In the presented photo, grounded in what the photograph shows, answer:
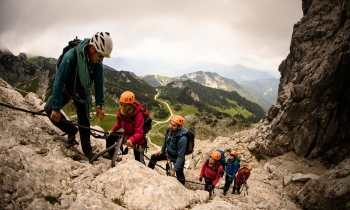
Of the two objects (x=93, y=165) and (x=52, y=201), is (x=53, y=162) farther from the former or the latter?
(x=52, y=201)

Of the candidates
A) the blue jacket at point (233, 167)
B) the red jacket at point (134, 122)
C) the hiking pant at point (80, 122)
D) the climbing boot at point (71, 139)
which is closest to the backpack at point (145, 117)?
the red jacket at point (134, 122)

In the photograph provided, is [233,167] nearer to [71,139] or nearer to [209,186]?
[209,186]

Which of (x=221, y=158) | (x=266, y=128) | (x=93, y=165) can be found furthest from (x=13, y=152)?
(x=266, y=128)

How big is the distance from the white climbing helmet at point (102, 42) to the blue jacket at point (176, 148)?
188 inches

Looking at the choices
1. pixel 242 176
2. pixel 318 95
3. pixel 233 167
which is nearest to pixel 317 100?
pixel 318 95

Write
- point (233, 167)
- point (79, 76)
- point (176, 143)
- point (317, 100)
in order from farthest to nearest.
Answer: point (317, 100) < point (233, 167) < point (176, 143) < point (79, 76)

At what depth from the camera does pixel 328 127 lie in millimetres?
23109

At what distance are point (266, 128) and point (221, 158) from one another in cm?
2180

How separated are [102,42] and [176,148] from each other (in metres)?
5.66

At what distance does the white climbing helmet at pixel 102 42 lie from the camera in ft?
20.0

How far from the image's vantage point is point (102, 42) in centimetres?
613

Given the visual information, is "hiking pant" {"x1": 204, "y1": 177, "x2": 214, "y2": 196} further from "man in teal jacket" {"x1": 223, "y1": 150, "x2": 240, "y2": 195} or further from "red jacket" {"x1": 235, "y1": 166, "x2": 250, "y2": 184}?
"red jacket" {"x1": 235, "y1": 166, "x2": 250, "y2": 184}

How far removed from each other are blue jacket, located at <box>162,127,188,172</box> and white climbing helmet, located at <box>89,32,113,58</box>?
15.7 feet

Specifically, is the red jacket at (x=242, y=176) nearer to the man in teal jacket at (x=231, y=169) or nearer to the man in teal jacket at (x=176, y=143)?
the man in teal jacket at (x=231, y=169)
